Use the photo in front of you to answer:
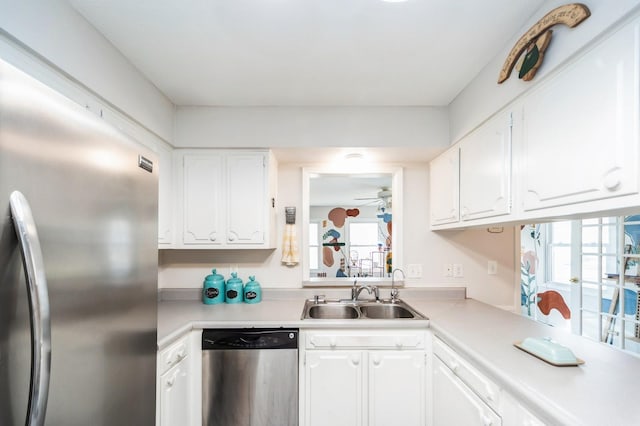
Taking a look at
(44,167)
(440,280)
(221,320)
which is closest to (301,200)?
(221,320)

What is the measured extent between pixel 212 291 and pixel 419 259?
1.67 m

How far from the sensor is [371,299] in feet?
8.29

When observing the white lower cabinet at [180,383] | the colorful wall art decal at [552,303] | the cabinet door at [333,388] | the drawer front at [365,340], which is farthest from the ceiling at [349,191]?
the colorful wall art decal at [552,303]

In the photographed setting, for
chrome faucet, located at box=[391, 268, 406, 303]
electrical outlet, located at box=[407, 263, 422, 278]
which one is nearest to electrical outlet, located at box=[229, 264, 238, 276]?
chrome faucet, located at box=[391, 268, 406, 303]

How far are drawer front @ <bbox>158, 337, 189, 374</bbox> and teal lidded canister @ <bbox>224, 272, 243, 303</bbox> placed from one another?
1.96ft

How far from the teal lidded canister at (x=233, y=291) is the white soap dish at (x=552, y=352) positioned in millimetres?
1862

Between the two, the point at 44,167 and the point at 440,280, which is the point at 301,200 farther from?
the point at 44,167

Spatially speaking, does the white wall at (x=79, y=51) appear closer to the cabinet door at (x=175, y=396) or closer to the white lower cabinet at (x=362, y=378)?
the cabinet door at (x=175, y=396)

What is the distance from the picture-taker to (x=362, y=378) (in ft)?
6.34

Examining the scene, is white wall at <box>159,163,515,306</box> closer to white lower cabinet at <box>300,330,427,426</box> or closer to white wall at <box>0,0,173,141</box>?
white lower cabinet at <box>300,330,427,426</box>

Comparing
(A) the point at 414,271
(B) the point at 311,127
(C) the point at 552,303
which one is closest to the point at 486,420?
(A) the point at 414,271

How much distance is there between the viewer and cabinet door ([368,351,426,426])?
192 cm

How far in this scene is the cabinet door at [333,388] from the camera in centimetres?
192

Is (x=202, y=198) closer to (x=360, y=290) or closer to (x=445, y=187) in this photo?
(x=360, y=290)
